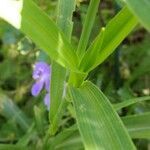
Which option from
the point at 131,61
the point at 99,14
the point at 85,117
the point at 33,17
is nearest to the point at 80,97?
the point at 85,117

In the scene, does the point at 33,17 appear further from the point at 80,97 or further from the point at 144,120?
the point at 144,120

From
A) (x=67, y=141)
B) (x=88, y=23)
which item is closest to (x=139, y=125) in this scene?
(x=67, y=141)

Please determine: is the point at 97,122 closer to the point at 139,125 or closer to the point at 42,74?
the point at 139,125

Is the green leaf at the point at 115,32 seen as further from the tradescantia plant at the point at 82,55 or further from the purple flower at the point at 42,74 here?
the purple flower at the point at 42,74

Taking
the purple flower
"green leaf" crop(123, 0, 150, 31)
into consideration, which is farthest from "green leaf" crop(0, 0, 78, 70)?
the purple flower

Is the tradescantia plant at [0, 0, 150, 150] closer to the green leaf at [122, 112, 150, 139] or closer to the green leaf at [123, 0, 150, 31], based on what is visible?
the green leaf at [123, 0, 150, 31]

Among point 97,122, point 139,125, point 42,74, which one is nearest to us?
point 97,122
